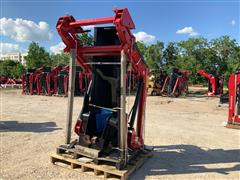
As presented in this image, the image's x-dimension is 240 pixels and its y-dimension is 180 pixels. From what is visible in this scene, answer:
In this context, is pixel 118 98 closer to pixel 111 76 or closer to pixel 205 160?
pixel 111 76

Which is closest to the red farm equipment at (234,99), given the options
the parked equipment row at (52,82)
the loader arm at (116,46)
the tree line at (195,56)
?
the loader arm at (116,46)

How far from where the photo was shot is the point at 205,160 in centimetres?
537

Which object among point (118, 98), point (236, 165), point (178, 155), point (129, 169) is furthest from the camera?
point (178, 155)

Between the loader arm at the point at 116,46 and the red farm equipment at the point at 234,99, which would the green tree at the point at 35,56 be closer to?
the red farm equipment at the point at 234,99

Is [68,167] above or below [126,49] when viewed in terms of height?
below

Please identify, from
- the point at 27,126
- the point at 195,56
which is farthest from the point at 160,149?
the point at 195,56

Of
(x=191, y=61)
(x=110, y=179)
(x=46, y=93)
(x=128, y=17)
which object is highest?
(x=191, y=61)

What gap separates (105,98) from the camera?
5.12 m

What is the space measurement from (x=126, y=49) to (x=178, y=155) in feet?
9.04

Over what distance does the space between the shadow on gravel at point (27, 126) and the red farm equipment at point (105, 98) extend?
9.77 feet

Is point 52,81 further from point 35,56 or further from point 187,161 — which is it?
point 35,56

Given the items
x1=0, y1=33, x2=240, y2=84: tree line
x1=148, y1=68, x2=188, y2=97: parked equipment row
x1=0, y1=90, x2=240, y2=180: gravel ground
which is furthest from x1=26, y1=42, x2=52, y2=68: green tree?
x1=0, y1=90, x2=240, y2=180: gravel ground

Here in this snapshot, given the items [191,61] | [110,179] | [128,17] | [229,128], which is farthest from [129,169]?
[191,61]

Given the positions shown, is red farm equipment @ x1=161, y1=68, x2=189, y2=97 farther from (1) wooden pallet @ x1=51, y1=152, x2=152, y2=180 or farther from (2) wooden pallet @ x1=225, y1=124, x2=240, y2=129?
(1) wooden pallet @ x1=51, y1=152, x2=152, y2=180
